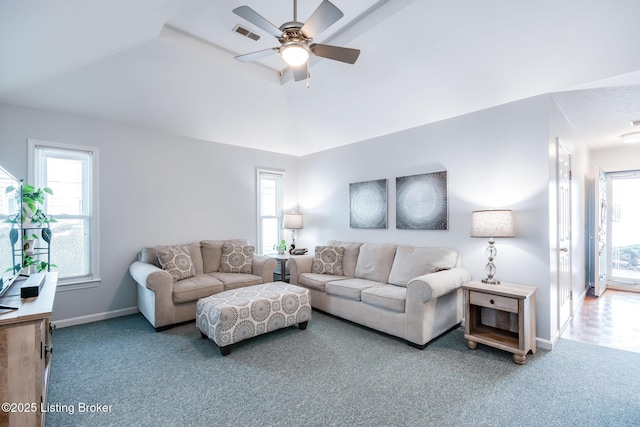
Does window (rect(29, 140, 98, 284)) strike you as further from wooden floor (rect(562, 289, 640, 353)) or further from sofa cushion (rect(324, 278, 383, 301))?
wooden floor (rect(562, 289, 640, 353))

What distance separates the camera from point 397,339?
3100 millimetres

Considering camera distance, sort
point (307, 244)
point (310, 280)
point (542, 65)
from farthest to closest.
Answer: point (307, 244) < point (310, 280) < point (542, 65)

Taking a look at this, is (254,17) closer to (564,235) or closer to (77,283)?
(77,283)

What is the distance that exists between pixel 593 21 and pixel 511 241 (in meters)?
1.98

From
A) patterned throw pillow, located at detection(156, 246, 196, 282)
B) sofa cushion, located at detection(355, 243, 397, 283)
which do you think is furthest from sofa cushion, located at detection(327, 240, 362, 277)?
patterned throw pillow, located at detection(156, 246, 196, 282)

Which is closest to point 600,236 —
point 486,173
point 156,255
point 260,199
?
point 486,173

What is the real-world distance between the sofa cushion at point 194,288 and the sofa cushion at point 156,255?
0.38m

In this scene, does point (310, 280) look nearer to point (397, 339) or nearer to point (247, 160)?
point (397, 339)

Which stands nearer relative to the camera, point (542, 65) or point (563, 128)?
point (542, 65)

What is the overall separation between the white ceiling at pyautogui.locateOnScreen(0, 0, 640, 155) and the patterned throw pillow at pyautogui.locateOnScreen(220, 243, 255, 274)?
1.85 meters

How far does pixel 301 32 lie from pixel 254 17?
0.35m

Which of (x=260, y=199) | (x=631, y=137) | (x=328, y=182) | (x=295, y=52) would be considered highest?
(x=295, y=52)

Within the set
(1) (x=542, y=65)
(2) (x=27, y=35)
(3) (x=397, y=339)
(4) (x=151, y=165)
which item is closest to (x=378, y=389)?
(3) (x=397, y=339)

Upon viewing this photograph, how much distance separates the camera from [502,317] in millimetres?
3000
